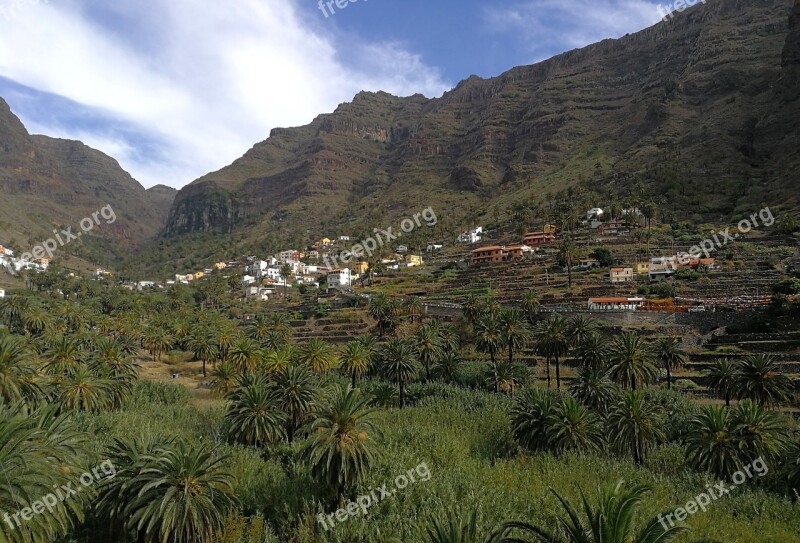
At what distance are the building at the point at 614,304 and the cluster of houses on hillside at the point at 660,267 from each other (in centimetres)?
1308

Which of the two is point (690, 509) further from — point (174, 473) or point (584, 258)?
point (584, 258)

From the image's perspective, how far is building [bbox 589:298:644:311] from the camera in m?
72.5

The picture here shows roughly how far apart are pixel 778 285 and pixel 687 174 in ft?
300

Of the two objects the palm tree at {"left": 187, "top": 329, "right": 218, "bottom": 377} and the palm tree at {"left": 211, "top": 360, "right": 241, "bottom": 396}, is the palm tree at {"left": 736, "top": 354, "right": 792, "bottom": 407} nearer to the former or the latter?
the palm tree at {"left": 211, "top": 360, "right": 241, "bottom": 396}

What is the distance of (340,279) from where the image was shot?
128750 millimetres

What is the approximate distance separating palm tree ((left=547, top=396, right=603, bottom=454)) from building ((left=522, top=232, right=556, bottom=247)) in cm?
9629

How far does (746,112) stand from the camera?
6363 inches

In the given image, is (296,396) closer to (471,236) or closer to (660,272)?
(660,272)

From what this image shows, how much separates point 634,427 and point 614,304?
48548 mm

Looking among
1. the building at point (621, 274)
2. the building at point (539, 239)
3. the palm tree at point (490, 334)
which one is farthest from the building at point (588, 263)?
the palm tree at point (490, 334)

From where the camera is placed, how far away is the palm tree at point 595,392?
3969 centimetres

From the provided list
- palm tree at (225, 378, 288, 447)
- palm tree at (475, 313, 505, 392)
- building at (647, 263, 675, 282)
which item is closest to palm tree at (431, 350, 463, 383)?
palm tree at (475, 313, 505, 392)

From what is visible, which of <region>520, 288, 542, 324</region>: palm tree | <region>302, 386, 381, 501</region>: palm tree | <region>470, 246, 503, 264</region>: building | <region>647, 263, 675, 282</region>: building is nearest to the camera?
<region>302, 386, 381, 501</region>: palm tree

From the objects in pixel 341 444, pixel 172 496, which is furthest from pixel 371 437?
pixel 172 496
